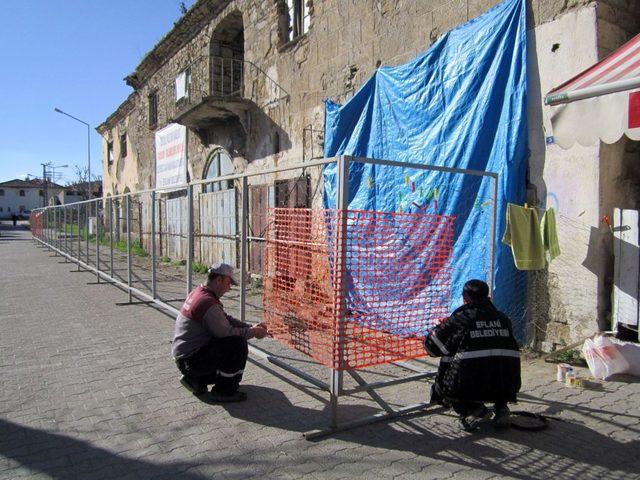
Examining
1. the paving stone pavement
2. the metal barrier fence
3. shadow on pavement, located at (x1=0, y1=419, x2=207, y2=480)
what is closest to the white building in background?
the paving stone pavement

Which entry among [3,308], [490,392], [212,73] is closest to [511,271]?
[490,392]

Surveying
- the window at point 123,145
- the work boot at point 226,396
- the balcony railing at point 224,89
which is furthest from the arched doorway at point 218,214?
the window at point 123,145

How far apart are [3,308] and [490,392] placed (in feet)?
27.4

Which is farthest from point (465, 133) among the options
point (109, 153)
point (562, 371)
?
point (109, 153)

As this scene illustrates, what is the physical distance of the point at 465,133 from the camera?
245 inches

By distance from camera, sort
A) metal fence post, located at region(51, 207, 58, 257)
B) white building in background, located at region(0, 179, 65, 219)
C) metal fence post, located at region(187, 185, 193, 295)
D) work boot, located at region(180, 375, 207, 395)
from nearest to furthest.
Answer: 1. work boot, located at region(180, 375, 207, 395)
2. metal fence post, located at region(187, 185, 193, 295)
3. metal fence post, located at region(51, 207, 58, 257)
4. white building in background, located at region(0, 179, 65, 219)

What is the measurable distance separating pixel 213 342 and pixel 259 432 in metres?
0.92

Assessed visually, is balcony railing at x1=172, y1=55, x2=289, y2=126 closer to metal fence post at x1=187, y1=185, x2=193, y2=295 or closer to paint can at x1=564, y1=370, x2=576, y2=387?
metal fence post at x1=187, y1=185, x2=193, y2=295

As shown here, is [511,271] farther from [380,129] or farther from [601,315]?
[380,129]

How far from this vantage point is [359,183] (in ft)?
26.3

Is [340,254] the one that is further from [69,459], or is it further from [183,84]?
[183,84]

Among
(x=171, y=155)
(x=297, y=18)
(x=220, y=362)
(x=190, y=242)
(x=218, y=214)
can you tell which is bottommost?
(x=220, y=362)

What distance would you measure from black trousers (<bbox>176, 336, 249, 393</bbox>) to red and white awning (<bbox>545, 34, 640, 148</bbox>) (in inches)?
128

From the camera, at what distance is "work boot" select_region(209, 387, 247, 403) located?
4.42m
